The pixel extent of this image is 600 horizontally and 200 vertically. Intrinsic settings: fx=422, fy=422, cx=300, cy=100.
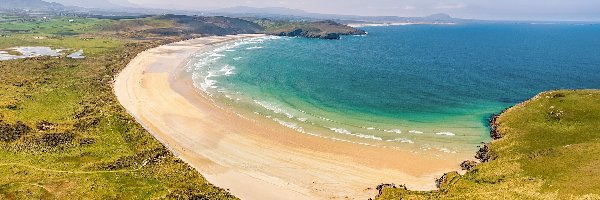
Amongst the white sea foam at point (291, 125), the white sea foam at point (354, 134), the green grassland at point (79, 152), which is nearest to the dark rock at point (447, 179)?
the white sea foam at point (354, 134)

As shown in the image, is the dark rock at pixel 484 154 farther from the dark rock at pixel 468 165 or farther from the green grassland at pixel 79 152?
the green grassland at pixel 79 152

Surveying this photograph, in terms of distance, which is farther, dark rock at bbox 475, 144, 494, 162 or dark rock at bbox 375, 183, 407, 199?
dark rock at bbox 475, 144, 494, 162

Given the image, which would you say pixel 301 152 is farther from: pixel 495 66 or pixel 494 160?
pixel 495 66

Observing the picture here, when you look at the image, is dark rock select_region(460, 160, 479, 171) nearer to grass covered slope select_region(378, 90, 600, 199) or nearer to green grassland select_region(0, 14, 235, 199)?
grass covered slope select_region(378, 90, 600, 199)

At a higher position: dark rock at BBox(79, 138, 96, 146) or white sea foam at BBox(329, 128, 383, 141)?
white sea foam at BBox(329, 128, 383, 141)

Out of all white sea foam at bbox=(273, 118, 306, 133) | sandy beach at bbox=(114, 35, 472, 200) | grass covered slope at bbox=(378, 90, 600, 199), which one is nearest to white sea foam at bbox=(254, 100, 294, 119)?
white sea foam at bbox=(273, 118, 306, 133)

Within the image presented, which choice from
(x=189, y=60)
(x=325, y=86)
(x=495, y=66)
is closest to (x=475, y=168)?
(x=325, y=86)
